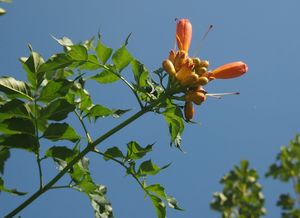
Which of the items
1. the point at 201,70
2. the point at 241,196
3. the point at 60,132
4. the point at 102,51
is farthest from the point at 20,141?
the point at 241,196

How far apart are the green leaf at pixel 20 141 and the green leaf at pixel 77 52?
18.6 inches

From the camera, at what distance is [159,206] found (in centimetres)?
249

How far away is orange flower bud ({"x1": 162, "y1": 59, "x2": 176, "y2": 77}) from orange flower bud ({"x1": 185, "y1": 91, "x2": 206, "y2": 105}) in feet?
0.46

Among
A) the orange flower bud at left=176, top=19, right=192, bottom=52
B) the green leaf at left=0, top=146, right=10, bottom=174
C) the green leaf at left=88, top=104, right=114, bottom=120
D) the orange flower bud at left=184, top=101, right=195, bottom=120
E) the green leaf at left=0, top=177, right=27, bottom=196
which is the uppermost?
the orange flower bud at left=176, top=19, right=192, bottom=52

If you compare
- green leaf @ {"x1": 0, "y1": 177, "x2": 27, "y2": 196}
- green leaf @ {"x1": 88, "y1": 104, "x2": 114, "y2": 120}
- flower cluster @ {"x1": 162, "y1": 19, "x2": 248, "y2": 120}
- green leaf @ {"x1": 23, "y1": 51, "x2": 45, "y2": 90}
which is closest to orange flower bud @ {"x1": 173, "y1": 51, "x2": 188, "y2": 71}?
flower cluster @ {"x1": 162, "y1": 19, "x2": 248, "y2": 120}

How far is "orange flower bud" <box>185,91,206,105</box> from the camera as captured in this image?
2254 mm

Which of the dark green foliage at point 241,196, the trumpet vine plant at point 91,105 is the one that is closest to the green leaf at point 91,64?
the trumpet vine plant at point 91,105

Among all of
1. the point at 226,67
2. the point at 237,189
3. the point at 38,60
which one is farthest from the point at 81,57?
the point at 237,189

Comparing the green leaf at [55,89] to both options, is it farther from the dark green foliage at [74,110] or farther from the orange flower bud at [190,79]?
the orange flower bud at [190,79]

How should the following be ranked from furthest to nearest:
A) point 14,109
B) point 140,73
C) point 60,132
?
point 140,73, point 60,132, point 14,109

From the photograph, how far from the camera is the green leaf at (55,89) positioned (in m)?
2.13

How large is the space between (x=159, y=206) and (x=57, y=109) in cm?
84

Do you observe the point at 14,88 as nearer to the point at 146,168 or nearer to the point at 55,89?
the point at 55,89

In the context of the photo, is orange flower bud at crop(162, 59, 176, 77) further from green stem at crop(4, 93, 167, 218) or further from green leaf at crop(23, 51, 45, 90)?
green leaf at crop(23, 51, 45, 90)
